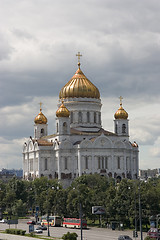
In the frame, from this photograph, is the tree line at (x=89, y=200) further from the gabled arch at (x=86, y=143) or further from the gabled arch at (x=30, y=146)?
the gabled arch at (x=30, y=146)

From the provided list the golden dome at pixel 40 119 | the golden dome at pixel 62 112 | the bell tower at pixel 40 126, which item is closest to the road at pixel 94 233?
the golden dome at pixel 62 112

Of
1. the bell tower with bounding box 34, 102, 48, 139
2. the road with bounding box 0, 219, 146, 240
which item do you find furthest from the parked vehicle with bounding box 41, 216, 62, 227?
the bell tower with bounding box 34, 102, 48, 139

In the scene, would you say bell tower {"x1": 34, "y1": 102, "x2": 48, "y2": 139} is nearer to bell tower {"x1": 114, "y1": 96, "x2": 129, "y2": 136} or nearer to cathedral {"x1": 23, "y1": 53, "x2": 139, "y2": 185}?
cathedral {"x1": 23, "y1": 53, "x2": 139, "y2": 185}

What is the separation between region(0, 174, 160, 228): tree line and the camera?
9044 centimetres

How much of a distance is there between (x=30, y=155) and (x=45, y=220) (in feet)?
171

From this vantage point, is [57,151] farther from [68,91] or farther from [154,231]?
[154,231]

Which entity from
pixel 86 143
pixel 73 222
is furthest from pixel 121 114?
pixel 73 222

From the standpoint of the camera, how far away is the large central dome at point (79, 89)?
149875 mm

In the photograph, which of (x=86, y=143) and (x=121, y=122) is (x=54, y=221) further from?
(x=121, y=122)

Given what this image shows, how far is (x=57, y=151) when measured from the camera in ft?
468

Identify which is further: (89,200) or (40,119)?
(40,119)

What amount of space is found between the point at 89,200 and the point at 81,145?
43081mm

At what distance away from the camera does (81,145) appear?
141 m

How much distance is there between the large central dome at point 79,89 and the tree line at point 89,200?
29.9 meters
